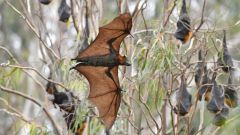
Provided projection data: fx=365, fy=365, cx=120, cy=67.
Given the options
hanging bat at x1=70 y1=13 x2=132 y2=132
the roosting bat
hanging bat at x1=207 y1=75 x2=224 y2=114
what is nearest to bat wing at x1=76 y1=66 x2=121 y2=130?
hanging bat at x1=70 y1=13 x2=132 y2=132

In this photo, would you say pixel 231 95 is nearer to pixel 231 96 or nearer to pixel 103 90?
pixel 231 96

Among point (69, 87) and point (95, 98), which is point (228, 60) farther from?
point (69, 87)

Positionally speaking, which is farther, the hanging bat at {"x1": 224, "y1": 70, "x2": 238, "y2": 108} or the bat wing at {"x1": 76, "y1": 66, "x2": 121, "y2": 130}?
the hanging bat at {"x1": 224, "y1": 70, "x2": 238, "y2": 108}

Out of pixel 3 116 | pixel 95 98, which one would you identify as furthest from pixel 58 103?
pixel 3 116

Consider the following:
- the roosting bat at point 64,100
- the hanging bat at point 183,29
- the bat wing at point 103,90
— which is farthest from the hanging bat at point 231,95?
the roosting bat at point 64,100

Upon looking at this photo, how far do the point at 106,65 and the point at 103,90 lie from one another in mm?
275

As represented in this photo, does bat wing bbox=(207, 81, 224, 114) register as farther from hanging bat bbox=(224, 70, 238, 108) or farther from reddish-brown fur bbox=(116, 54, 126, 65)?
reddish-brown fur bbox=(116, 54, 126, 65)

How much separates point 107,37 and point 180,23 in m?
0.85

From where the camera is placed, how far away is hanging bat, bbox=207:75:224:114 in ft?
10.4

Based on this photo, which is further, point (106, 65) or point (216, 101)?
point (216, 101)

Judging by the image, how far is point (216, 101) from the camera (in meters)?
3.18

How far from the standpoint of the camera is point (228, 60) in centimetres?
331

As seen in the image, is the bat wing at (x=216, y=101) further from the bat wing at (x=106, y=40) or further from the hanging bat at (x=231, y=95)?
the bat wing at (x=106, y=40)

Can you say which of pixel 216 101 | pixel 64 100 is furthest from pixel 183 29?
pixel 64 100
